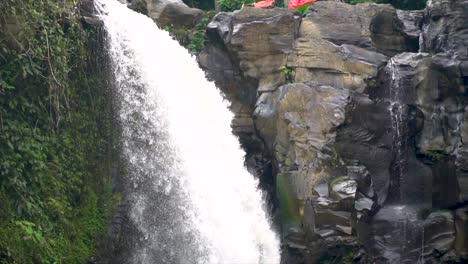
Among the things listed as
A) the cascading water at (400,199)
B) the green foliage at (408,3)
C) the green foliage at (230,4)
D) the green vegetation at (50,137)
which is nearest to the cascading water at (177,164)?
the green vegetation at (50,137)

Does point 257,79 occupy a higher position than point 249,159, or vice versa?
point 257,79

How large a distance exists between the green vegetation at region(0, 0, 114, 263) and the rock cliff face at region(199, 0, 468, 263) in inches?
124

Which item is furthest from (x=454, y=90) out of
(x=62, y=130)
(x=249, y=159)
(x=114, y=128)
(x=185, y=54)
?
(x=62, y=130)

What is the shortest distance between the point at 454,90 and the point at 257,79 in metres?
3.78

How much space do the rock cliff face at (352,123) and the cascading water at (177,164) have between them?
0.71 meters

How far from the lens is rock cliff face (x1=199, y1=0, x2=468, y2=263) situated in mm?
12836

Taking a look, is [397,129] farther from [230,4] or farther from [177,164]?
[230,4]

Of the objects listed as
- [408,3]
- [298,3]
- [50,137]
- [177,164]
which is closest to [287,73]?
[298,3]

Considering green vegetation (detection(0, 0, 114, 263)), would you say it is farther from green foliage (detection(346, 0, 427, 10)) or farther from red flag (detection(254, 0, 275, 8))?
green foliage (detection(346, 0, 427, 10))

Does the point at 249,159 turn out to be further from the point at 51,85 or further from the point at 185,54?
the point at 51,85

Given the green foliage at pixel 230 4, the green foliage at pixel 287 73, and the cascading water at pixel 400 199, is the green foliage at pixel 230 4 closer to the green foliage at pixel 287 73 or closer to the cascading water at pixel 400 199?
the green foliage at pixel 287 73

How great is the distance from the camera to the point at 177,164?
12562 millimetres

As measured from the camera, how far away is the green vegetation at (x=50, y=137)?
10547 mm

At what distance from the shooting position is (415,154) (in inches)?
549
